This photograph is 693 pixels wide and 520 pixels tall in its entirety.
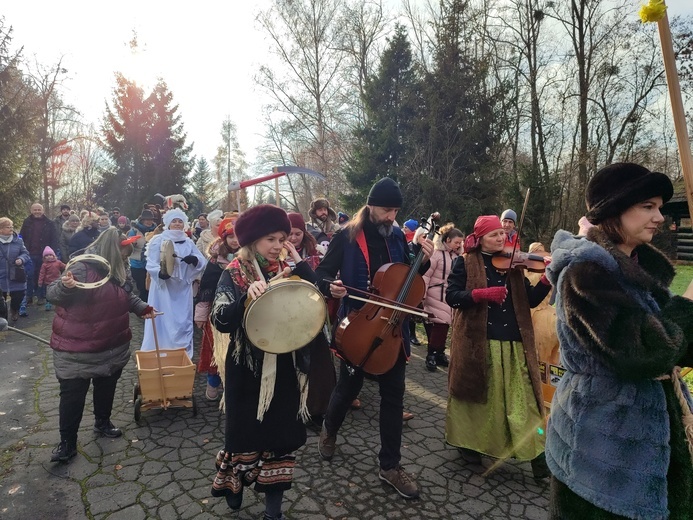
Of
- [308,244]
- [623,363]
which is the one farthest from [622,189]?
[308,244]

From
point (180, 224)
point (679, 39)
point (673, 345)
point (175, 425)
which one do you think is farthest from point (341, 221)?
point (679, 39)

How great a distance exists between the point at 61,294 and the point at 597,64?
2017cm

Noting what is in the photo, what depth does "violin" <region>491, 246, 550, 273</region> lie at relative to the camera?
10.7ft

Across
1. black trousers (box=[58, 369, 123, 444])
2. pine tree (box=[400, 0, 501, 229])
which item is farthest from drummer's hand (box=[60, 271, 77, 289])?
pine tree (box=[400, 0, 501, 229])

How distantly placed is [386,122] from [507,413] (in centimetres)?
1418

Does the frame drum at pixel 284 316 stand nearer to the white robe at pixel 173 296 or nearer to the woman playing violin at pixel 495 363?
the woman playing violin at pixel 495 363

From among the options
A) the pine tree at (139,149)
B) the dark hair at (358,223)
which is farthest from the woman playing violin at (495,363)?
the pine tree at (139,149)

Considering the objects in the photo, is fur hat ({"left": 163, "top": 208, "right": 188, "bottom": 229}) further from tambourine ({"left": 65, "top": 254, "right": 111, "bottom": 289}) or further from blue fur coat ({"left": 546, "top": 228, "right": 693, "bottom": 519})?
blue fur coat ({"left": 546, "top": 228, "right": 693, "bottom": 519})

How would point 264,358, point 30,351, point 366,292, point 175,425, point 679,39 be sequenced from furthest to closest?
point 679,39
point 30,351
point 175,425
point 366,292
point 264,358

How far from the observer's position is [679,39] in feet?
53.9

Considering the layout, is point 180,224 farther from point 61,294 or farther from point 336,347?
point 336,347

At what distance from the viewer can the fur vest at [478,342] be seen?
336 centimetres

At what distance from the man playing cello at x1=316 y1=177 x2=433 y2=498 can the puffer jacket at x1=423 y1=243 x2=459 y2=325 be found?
2.82 metres

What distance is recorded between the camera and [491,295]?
10.4 ft
